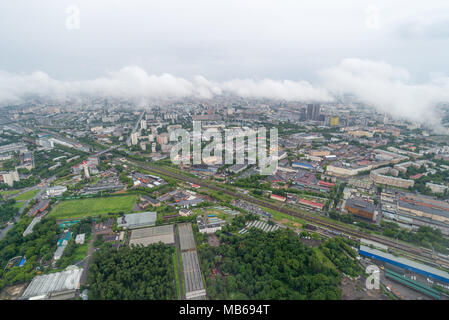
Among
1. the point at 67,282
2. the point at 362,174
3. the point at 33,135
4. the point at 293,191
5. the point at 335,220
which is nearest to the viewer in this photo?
the point at 67,282

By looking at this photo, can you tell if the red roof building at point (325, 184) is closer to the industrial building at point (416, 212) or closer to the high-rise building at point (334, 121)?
the industrial building at point (416, 212)

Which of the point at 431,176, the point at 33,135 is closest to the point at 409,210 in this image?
the point at 431,176

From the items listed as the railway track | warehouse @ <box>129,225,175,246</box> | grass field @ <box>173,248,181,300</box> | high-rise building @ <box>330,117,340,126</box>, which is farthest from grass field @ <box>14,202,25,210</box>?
high-rise building @ <box>330,117,340,126</box>

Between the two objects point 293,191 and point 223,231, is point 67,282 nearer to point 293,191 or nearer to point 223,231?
point 223,231

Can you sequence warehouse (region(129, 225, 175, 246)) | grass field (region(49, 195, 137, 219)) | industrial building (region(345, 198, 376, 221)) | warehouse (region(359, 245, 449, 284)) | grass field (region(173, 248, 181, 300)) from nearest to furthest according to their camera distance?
1. grass field (region(173, 248, 181, 300))
2. warehouse (region(359, 245, 449, 284))
3. warehouse (region(129, 225, 175, 246))
4. industrial building (region(345, 198, 376, 221))
5. grass field (region(49, 195, 137, 219))

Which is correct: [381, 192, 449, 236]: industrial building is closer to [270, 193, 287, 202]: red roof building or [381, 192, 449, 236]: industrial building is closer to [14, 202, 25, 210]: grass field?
[270, 193, 287, 202]: red roof building
